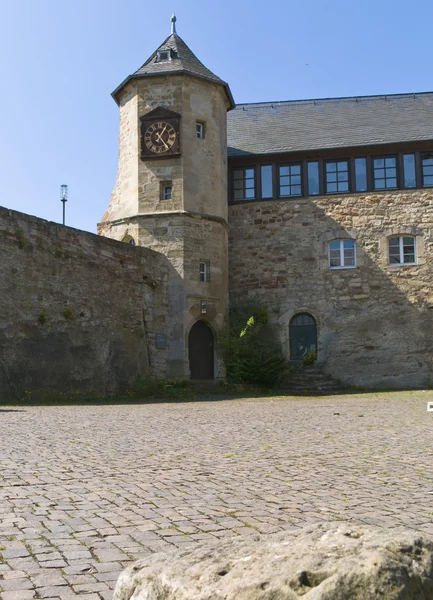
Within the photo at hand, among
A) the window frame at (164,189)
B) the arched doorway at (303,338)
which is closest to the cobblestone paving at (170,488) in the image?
the window frame at (164,189)

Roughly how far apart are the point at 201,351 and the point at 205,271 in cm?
252

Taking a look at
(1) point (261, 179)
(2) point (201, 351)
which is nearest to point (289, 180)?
(1) point (261, 179)

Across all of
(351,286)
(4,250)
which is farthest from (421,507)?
(351,286)

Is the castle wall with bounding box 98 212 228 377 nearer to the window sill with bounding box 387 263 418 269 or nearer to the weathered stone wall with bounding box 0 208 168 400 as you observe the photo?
the weathered stone wall with bounding box 0 208 168 400

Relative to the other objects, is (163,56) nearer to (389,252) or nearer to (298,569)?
(389,252)

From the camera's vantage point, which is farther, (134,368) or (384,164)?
(384,164)

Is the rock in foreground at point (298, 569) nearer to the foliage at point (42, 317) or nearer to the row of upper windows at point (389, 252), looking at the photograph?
the foliage at point (42, 317)

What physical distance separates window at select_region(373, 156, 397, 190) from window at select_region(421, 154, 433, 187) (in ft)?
3.00

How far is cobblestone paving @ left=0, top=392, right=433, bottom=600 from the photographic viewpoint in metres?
3.53

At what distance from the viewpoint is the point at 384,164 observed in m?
24.3

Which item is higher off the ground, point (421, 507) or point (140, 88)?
point (140, 88)

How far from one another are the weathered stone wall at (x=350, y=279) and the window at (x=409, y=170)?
46 cm

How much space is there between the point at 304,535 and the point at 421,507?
264cm

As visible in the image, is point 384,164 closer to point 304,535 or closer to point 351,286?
point 351,286
